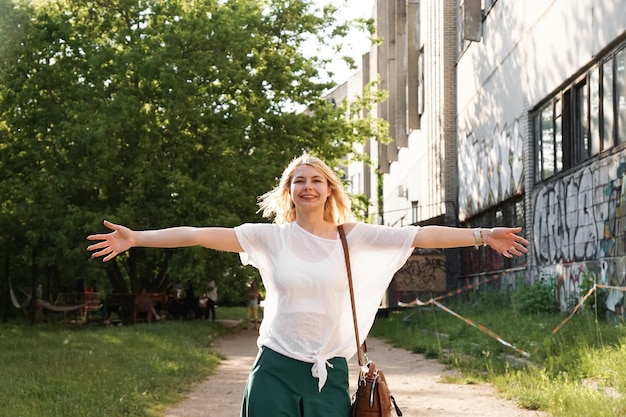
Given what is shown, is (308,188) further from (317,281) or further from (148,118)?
(148,118)

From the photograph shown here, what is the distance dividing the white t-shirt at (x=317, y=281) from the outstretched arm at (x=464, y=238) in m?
0.07

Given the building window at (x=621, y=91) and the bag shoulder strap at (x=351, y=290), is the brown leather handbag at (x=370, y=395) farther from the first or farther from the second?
the building window at (x=621, y=91)

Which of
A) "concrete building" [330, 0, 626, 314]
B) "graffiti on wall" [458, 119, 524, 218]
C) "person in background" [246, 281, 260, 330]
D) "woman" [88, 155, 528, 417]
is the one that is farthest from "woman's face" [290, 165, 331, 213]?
"person in background" [246, 281, 260, 330]

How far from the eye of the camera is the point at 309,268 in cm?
530

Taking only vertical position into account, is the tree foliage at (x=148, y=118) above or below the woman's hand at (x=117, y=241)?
above

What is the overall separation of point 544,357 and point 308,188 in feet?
31.7

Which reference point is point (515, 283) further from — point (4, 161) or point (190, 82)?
point (4, 161)

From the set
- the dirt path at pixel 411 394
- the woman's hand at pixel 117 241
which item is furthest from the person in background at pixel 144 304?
the woman's hand at pixel 117 241

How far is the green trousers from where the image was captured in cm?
511

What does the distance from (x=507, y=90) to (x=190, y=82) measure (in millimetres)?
8334

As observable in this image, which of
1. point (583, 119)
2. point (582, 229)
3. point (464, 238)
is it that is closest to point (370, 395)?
point (464, 238)

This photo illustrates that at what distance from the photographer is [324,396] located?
515 centimetres

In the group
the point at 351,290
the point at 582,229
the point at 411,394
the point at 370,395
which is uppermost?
the point at 582,229

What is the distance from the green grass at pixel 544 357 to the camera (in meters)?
10.6
